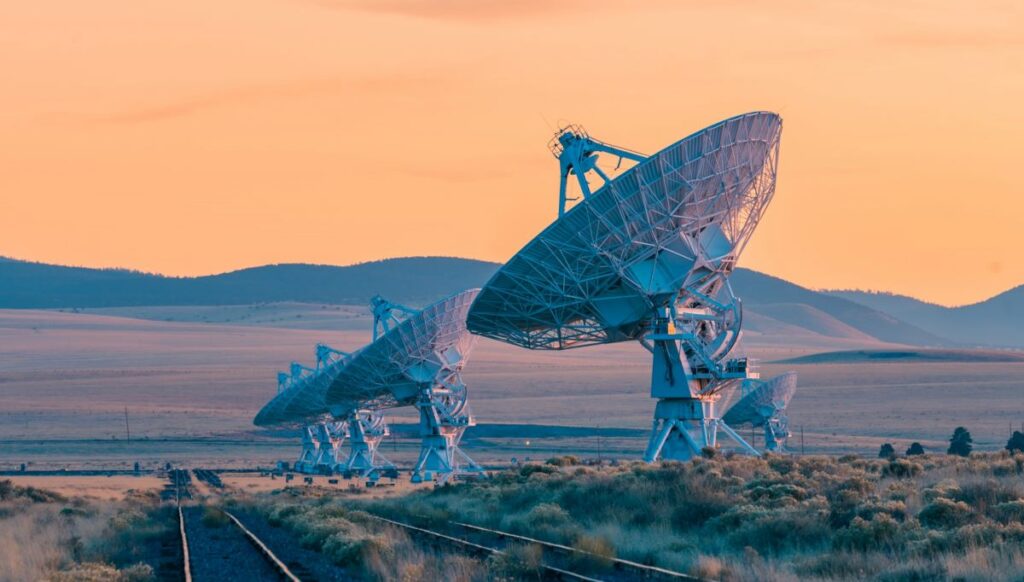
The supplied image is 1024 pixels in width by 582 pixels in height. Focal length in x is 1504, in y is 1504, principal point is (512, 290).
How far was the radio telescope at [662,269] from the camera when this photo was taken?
142ft

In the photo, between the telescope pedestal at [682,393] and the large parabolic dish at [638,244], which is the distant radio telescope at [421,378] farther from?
the telescope pedestal at [682,393]

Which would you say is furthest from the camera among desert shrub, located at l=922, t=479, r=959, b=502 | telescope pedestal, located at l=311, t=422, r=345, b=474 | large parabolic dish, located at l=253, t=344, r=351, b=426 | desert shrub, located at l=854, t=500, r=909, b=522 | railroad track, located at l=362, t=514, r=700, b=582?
telescope pedestal, located at l=311, t=422, r=345, b=474

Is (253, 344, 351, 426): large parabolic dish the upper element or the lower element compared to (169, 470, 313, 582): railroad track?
upper

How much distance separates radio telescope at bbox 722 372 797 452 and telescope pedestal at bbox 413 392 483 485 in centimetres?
1425

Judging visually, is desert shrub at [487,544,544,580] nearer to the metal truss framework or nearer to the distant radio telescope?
the distant radio telescope

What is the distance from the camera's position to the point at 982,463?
3553 cm

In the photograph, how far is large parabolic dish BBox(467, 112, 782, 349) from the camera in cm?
4284

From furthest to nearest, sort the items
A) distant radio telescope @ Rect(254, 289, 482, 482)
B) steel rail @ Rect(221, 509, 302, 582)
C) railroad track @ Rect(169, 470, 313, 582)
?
distant radio telescope @ Rect(254, 289, 482, 482)
railroad track @ Rect(169, 470, 313, 582)
steel rail @ Rect(221, 509, 302, 582)

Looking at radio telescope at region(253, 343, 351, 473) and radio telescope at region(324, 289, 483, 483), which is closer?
radio telescope at region(324, 289, 483, 483)

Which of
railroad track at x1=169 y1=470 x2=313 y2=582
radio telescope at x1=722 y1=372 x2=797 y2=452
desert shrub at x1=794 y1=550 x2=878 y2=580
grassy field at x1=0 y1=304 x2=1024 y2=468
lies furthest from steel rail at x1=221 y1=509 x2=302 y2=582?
grassy field at x1=0 y1=304 x2=1024 y2=468

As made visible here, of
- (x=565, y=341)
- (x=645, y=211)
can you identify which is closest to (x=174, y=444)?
(x=565, y=341)

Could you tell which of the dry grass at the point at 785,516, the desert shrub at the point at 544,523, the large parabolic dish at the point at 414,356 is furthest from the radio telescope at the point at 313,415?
the desert shrub at the point at 544,523

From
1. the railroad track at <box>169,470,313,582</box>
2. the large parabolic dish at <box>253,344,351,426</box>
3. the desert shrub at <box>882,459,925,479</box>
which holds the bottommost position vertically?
the railroad track at <box>169,470,313,582</box>

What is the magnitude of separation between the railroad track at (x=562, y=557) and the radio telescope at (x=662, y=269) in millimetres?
15190
